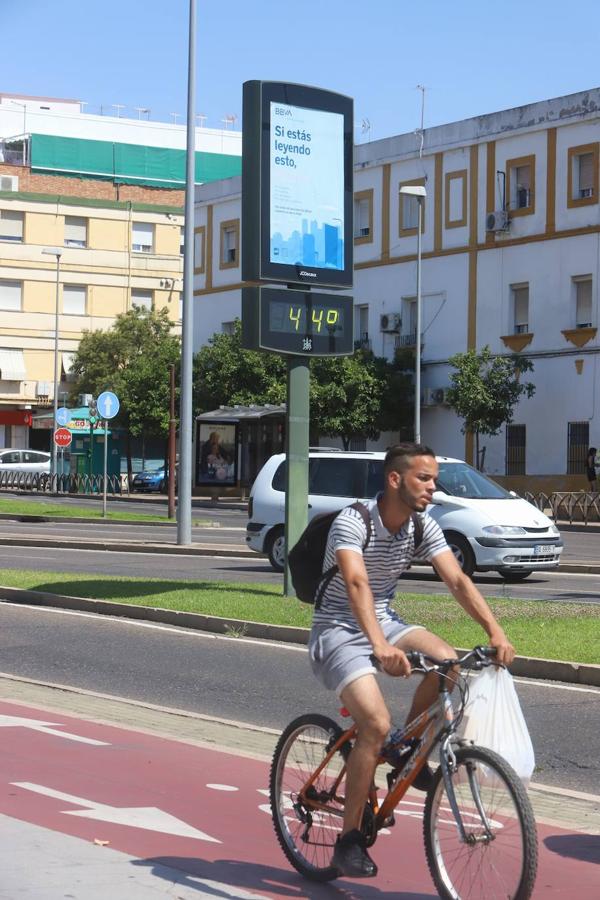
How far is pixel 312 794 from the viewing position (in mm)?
5996

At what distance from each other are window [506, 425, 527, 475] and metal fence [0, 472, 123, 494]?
1670 centimetres

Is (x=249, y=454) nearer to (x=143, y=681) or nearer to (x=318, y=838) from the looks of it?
(x=143, y=681)

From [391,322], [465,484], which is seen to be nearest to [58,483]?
[391,322]

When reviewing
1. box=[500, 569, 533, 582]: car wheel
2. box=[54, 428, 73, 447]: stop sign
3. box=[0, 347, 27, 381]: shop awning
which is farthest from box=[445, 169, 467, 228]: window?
box=[0, 347, 27, 381]: shop awning

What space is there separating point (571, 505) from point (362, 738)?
36.6 meters

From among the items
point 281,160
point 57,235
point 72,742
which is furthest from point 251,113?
point 57,235

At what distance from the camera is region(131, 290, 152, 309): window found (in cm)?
8244

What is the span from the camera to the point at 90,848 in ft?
20.1

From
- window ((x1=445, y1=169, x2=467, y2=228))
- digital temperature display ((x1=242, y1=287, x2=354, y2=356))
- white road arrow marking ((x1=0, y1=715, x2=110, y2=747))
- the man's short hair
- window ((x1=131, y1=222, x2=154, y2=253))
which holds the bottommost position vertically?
white road arrow marking ((x1=0, y1=715, x2=110, y2=747))

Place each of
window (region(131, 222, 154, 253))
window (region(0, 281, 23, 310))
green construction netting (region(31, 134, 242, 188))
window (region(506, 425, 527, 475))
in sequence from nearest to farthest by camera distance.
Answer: window (region(506, 425, 527, 475))
window (region(0, 281, 23, 310))
window (region(131, 222, 154, 253))
green construction netting (region(31, 134, 242, 188))

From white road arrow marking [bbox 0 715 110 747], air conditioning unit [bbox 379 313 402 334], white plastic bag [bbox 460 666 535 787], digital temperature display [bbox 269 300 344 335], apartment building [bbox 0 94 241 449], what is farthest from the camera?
apartment building [bbox 0 94 241 449]

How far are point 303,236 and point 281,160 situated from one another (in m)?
0.87

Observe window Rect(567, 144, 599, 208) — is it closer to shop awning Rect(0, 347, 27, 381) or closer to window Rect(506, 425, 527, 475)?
window Rect(506, 425, 527, 475)

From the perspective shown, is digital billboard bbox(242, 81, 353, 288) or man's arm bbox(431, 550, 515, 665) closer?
man's arm bbox(431, 550, 515, 665)
